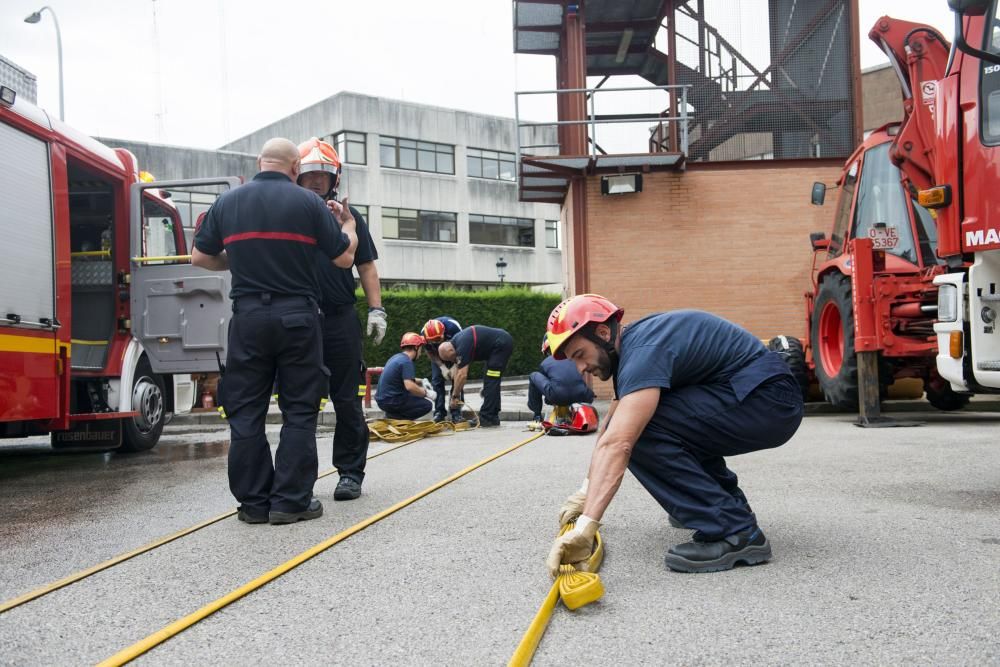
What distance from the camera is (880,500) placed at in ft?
16.0

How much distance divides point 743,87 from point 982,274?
9839 millimetres

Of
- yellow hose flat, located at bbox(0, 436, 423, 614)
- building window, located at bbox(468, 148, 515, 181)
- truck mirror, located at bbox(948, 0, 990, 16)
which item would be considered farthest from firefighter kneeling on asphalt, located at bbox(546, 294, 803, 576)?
building window, located at bbox(468, 148, 515, 181)

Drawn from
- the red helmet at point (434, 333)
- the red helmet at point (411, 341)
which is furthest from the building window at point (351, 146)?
the red helmet at point (411, 341)

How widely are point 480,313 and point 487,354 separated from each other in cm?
1592

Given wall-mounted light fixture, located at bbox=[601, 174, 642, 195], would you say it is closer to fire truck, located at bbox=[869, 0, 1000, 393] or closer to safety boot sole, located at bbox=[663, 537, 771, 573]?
fire truck, located at bbox=[869, 0, 1000, 393]

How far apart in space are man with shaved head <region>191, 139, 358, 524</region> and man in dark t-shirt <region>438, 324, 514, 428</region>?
5.97 meters

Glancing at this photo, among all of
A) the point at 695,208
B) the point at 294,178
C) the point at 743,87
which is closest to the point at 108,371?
the point at 294,178

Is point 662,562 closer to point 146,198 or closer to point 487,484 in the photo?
point 487,484

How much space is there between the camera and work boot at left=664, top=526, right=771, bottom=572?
3420mm

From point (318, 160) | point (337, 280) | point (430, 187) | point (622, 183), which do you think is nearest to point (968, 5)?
point (318, 160)

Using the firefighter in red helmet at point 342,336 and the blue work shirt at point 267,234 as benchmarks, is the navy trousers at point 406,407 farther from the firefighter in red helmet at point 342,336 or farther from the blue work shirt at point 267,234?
the blue work shirt at point 267,234

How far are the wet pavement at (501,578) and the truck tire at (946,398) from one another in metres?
4.59

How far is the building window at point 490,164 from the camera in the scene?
41.2 m

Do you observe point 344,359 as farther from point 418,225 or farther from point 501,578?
point 418,225
